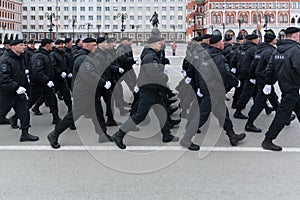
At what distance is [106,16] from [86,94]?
106054 millimetres

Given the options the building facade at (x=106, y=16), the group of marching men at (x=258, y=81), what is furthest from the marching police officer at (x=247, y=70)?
the building facade at (x=106, y=16)

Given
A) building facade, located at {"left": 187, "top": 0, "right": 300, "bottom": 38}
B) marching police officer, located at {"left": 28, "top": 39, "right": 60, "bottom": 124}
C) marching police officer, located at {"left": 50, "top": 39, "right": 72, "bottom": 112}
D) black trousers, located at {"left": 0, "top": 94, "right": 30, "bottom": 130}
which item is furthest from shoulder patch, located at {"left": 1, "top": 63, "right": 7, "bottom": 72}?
building facade, located at {"left": 187, "top": 0, "right": 300, "bottom": 38}

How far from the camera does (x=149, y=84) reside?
6.98 m

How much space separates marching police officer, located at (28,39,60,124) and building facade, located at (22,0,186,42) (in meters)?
101

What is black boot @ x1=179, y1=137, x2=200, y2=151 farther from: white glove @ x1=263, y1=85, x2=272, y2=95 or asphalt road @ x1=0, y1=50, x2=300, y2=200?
white glove @ x1=263, y1=85, x2=272, y2=95

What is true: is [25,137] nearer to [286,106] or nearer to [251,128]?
[251,128]

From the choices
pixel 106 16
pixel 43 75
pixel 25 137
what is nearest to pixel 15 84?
pixel 43 75

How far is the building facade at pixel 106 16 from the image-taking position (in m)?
109

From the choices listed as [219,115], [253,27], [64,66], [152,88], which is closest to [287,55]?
[219,115]

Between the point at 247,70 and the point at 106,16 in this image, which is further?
the point at 106,16

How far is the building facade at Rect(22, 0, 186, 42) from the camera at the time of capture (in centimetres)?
10919

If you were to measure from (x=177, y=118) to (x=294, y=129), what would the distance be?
8.72 feet

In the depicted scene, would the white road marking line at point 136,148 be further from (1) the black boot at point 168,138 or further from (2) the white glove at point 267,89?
(2) the white glove at point 267,89

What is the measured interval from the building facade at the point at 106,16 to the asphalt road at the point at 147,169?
4047 inches
